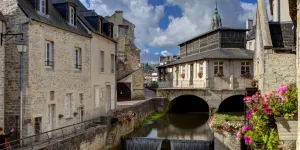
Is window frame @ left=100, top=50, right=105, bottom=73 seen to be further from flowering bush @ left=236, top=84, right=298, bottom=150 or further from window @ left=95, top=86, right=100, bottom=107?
flowering bush @ left=236, top=84, right=298, bottom=150

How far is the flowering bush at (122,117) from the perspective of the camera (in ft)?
53.6

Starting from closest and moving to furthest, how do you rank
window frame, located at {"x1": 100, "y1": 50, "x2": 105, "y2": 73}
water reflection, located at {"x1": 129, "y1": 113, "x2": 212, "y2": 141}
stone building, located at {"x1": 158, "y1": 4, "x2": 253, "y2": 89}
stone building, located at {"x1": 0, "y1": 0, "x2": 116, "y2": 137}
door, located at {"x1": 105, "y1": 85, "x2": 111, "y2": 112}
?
stone building, located at {"x1": 0, "y1": 0, "x2": 116, "y2": 137} < water reflection, located at {"x1": 129, "y1": 113, "x2": 212, "y2": 141} < window frame, located at {"x1": 100, "y1": 50, "x2": 105, "y2": 73} < door, located at {"x1": 105, "y1": 85, "x2": 111, "y2": 112} < stone building, located at {"x1": 158, "y1": 4, "x2": 253, "y2": 89}

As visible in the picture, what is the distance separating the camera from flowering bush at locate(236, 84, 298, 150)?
708 centimetres

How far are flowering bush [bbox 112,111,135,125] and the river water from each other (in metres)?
0.89

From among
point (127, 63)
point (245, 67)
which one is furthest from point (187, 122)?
point (127, 63)

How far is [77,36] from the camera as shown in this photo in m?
15.1

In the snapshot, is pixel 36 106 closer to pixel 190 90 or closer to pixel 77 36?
pixel 77 36

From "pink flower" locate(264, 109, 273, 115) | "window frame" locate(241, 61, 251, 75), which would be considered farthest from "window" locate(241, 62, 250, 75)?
Result: "pink flower" locate(264, 109, 273, 115)

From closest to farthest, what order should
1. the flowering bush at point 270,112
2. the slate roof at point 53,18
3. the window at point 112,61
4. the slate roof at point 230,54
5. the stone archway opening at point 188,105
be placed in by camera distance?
the flowering bush at point 270,112 → the slate roof at point 53,18 → the window at point 112,61 → the slate roof at point 230,54 → the stone archway opening at point 188,105

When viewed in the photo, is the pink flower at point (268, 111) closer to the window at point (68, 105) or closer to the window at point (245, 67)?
the window at point (68, 105)

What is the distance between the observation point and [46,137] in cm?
1238

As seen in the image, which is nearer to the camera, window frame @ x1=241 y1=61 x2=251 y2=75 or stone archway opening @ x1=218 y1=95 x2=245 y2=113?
window frame @ x1=241 y1=61 x2=251 y2=75

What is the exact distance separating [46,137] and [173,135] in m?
8.59

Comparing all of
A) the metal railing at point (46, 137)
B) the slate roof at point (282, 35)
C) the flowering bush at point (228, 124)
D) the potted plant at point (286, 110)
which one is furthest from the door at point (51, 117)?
the slate roof at point (282, 35)
